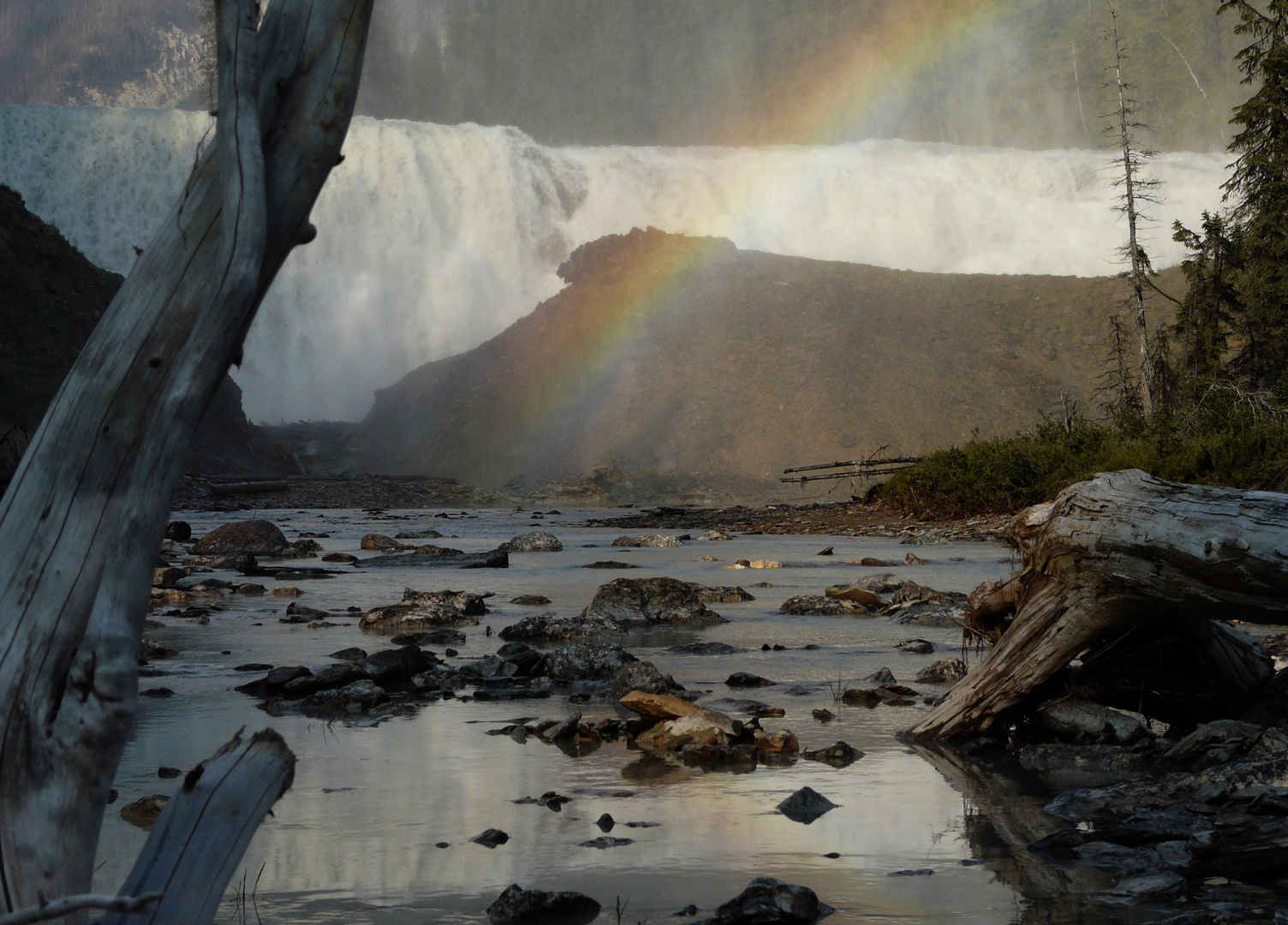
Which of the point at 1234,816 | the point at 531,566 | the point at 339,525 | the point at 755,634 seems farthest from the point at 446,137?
the point at 1234,816

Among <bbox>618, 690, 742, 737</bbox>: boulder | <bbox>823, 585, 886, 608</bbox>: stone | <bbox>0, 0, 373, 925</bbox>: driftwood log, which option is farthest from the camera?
<bbox>823, 585, 886, 608</bbox>: stone

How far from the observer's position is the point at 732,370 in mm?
68938

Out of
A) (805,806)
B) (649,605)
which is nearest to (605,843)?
(805,806)

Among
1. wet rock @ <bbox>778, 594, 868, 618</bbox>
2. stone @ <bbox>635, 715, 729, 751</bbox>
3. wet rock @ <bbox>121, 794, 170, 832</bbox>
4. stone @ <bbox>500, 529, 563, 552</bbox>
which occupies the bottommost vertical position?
wet rock @ <bbox>121, 794, 170, 832</bbox>

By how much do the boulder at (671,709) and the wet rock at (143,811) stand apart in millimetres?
2609

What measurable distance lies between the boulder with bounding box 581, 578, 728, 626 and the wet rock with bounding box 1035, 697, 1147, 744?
5885 mm

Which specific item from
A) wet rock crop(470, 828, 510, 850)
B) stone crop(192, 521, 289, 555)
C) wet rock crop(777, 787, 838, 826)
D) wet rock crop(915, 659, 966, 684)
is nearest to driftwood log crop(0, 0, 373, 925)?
wet rock crop(470, 828, 510, 850)

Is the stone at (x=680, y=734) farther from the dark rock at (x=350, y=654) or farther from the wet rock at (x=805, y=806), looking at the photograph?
the dark rock at (x=350, y=654)

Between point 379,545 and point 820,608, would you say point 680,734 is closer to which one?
point 820,608

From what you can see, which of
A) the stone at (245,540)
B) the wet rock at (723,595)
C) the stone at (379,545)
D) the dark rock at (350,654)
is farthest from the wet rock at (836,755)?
the stone at (379,545)

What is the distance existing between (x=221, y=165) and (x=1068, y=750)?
483cm

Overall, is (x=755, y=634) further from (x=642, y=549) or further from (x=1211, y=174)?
(x=1211, y=174)

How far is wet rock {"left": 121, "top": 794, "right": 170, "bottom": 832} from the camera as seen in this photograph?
15.1 feet

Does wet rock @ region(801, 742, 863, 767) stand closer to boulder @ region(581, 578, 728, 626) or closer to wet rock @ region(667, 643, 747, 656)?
wet rock @ region(667, 643, 747, 656)
